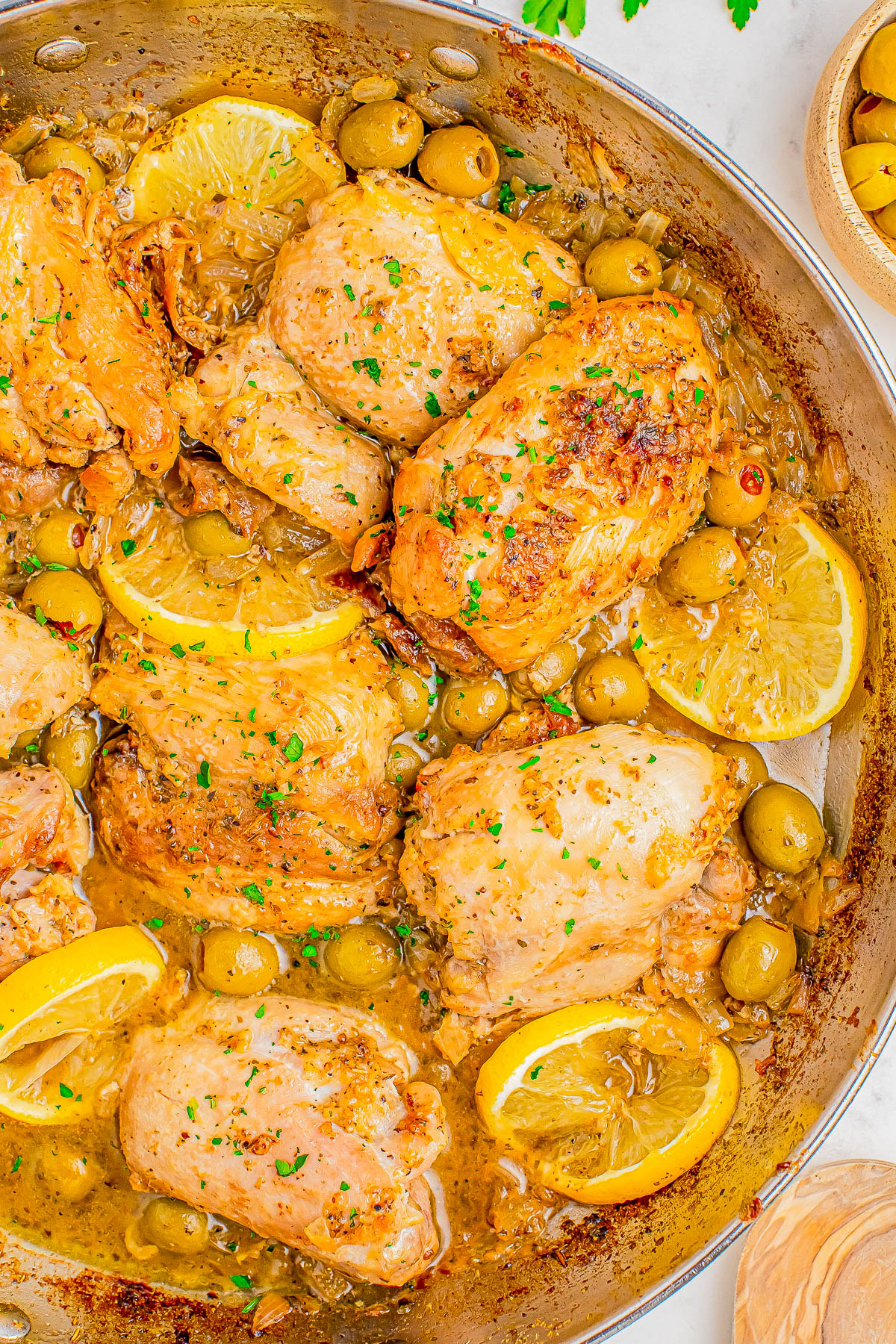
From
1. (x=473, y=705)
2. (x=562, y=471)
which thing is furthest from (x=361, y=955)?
(x=562, y=471)

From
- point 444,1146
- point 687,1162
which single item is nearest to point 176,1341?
point 444,1146

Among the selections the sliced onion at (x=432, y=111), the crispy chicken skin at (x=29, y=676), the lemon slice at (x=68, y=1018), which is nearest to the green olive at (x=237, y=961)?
the lemon slice at (x=68, y=1018)

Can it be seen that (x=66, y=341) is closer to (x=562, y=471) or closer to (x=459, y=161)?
(x=459, y=161)

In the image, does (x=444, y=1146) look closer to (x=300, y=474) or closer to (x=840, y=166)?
(x=300, y=474)

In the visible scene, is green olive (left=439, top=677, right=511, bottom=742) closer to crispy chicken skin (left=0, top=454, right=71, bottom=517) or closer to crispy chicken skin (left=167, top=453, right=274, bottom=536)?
crispy chicken skin (left=167, top=453, right=274, bottom=536)

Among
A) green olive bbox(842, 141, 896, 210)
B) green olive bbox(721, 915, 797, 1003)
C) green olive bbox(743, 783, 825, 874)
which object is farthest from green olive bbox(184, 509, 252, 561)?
green olive bbox(842, 141, 896, 210)

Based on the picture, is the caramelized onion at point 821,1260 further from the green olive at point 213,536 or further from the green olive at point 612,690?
the green olive at point 213,536
